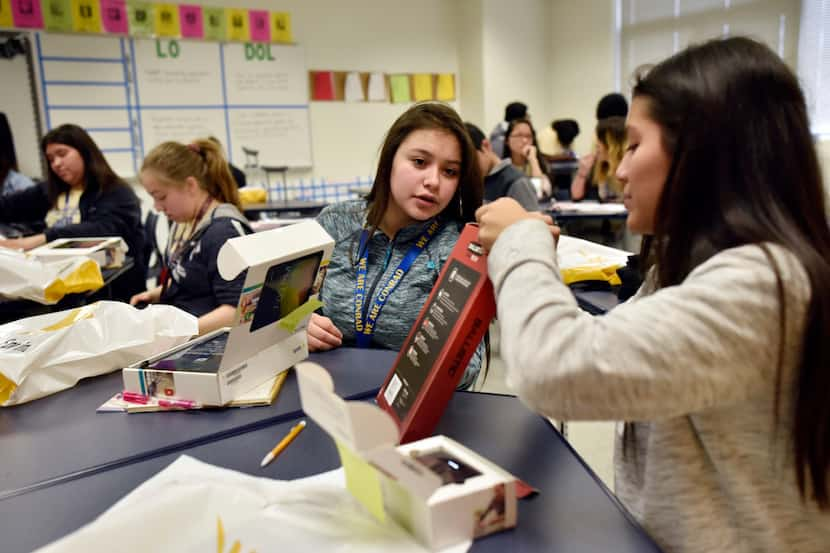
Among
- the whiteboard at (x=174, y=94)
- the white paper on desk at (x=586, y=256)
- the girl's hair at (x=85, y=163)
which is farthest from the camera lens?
the whiteboard at (x=174, y=94)

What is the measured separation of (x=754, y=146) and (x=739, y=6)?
552 cm

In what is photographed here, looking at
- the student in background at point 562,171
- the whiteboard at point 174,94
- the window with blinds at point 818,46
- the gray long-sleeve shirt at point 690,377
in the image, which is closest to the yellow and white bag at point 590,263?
the gray long-sleeve shirt at point 690,377

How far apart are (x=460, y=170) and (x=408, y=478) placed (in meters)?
1.00

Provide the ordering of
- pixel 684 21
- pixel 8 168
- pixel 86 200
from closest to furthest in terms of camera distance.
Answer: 1. pixel 86 200
2. pixel 8 168
3. pixel 684 21

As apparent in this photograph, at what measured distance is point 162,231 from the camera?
5188 mm

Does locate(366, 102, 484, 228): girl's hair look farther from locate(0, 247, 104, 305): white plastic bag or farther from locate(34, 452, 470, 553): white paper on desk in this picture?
locate(0, 247, 104, 305): white plastic bag

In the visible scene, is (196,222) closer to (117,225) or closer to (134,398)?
(117,225)

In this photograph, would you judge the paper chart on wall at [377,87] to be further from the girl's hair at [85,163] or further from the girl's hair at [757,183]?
the girl's hair at [757,183]

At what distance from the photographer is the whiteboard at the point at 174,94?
4.71 metres

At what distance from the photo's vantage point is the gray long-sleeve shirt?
0.58 metres

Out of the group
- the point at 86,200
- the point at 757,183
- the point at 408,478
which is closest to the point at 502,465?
the point at 408,478

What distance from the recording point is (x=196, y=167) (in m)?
2.20

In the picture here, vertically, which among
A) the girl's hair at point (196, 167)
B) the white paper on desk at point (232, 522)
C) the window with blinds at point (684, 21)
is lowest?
the white paper on desk at point (232, 522)

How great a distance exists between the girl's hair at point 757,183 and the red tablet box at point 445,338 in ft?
0.86
